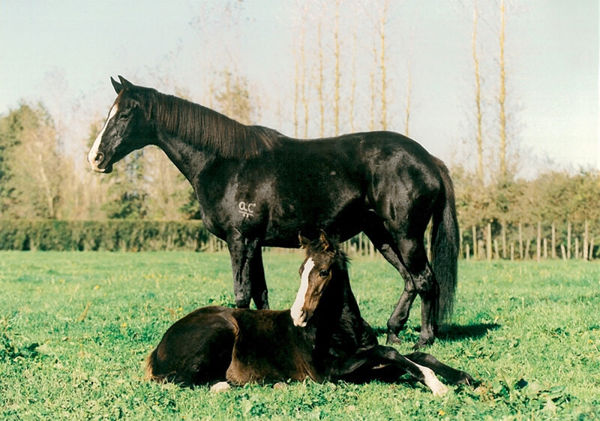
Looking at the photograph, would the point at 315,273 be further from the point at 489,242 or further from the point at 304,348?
the point at 489,242

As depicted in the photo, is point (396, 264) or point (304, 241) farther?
point (396, 264)

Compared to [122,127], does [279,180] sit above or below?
below

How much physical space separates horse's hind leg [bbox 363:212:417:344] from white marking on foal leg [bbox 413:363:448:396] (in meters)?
2.10

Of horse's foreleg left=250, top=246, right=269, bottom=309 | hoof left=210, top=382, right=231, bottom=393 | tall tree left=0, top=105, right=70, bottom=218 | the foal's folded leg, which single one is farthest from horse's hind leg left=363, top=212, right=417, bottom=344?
tall tree left=0, top=105, right=70, bottom=218

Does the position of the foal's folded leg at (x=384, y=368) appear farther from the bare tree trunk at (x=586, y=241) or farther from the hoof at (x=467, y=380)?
the bare tree trunk at (x=586, y=241)

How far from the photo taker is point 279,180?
6980 millimetres

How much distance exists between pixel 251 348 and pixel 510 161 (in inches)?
965

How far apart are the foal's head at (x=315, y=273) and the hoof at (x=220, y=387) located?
2.57 ft

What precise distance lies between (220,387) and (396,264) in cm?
321

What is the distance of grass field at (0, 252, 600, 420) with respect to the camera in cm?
463

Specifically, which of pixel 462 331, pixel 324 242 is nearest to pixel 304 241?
pixel 324 242

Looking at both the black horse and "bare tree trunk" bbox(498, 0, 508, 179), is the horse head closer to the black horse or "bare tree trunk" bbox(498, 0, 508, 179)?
the black horse

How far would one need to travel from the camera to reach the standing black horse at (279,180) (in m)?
6.94

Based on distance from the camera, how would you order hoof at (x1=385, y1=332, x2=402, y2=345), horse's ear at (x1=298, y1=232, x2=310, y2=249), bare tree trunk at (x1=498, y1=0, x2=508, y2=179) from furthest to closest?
bare tree trunk at (x1=498, y1=0, x2=508, y2=179) → hoof at (x1=385, y1=332, x2=402, y2=345) → horse's ear at (x1=298, y1=232, x2=310, y2=249)
